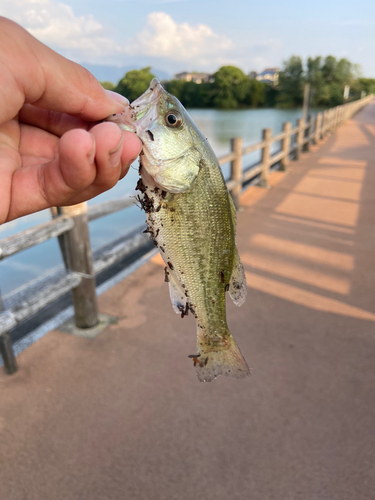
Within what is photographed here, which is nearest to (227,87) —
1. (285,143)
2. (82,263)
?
(285,143)

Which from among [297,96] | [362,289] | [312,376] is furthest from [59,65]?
[297,96]

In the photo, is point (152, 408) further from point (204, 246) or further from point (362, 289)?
point (362, 289)

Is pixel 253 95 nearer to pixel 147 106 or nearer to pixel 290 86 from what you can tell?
pixel 290 86

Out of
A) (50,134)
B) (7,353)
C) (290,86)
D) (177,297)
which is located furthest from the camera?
(290,86)

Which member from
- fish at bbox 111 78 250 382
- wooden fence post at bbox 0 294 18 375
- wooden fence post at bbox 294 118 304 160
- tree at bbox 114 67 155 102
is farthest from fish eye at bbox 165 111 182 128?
wooden fence post at bbox 294 118 304 160

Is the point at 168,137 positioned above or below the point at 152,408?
above
